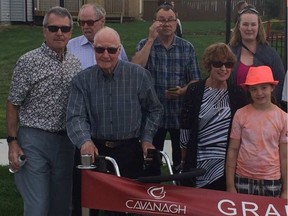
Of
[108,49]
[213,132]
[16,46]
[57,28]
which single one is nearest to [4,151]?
[57,28]

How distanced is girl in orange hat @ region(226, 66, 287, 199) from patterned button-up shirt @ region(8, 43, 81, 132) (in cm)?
130

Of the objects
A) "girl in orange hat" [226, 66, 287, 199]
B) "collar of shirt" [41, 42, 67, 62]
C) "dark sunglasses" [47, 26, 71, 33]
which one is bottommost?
"girl in orange hat" [226, 66, 287, 199]

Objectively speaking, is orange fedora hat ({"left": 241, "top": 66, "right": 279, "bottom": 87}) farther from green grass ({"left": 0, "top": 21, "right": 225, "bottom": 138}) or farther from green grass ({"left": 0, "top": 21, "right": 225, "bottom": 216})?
green grass ({"left": 0, "top": 21, "right": 225, "bottom": 138})

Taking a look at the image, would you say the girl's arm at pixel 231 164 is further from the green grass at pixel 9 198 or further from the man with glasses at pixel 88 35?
the green grass at pixel 9 198

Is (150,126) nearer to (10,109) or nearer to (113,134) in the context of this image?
(113,134)

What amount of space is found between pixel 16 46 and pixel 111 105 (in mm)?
14218

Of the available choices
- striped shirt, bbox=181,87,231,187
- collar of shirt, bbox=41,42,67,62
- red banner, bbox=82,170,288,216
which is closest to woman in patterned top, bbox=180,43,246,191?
striped shirt, bbox=181,87,231,187

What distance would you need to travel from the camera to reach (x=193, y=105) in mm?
4777

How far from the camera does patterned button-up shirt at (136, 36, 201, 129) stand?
5.75 metres

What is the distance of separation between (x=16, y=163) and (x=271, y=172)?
1855 mm

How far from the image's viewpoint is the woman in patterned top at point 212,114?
4.70 meters

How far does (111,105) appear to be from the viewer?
15.3ft

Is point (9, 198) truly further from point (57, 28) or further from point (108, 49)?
point (108, 49)

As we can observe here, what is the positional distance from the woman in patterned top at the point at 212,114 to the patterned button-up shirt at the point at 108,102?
0.37m
